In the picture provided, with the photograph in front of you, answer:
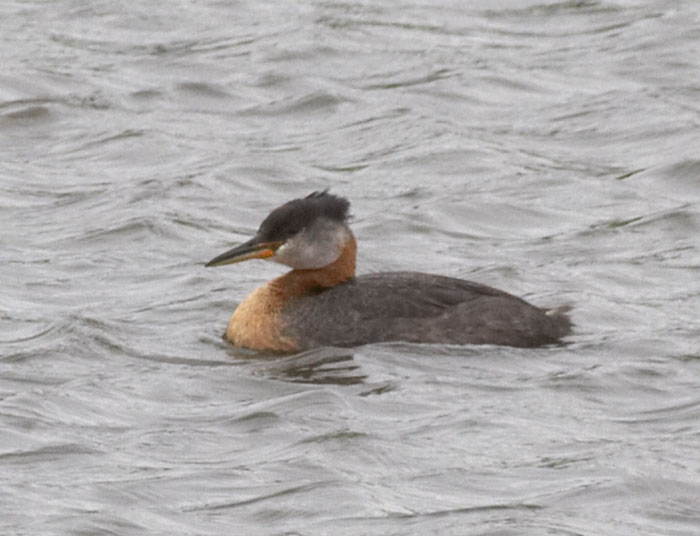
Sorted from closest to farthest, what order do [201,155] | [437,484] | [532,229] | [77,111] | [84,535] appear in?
[84,535]
[437,484]
[532,229]
[201,155]
[77,111]

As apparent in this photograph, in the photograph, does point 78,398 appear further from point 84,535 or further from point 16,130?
point 16,130

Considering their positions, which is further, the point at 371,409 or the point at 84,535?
the point at 371,409

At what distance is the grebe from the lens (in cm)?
1221

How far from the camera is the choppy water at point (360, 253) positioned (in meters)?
9.87

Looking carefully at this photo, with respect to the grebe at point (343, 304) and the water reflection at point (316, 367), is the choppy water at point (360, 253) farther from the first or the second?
the grebe at point (343, 304)

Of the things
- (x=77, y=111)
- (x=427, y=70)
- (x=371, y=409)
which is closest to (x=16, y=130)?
(x=77, y=111)

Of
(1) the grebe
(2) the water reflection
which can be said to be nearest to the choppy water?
(2) the water reflection

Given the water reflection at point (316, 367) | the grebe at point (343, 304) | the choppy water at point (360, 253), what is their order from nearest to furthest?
the choppy water at point (360, 253) < the water reflection at point (316, 367) < the grebe at point (343, 304)

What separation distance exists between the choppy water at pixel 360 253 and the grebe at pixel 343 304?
0.45ft

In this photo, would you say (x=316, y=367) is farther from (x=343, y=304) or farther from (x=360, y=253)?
(x=360, y=253)

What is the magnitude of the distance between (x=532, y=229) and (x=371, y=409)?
4.13m

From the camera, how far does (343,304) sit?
12.4 m

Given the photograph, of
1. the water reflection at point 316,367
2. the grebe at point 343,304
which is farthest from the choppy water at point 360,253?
the grebe at point 343,304

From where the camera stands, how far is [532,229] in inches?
591
